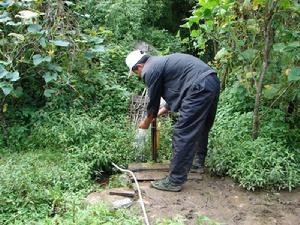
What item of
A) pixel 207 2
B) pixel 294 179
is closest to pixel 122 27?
pixel 207 2

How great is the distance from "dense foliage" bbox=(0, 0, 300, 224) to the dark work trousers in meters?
0.60

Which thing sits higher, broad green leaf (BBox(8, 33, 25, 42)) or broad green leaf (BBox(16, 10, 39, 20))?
broad green leaf (BBox(16, 10, 39, 20))

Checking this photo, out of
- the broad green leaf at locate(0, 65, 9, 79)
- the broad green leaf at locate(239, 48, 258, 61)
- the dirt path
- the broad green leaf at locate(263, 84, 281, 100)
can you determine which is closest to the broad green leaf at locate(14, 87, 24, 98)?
the broad green leaf at locate(0, 65, 9, 79)

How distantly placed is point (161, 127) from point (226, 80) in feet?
4.94

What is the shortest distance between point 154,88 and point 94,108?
170 cm

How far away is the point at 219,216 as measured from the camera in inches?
154

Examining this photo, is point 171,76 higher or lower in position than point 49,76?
higher

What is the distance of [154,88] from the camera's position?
433 cm

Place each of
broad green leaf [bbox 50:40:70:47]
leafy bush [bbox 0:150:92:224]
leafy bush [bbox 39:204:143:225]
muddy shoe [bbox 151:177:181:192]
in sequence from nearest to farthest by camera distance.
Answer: leafy bush [bbox 39:204:143:225]
leafy bush [bbox 0:150:92:224]
muddy shoe [bbox 151:177:181:192]
broad green leaf [bbox 50:40:70:47]

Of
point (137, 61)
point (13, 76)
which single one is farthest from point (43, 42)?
point (137, 61)

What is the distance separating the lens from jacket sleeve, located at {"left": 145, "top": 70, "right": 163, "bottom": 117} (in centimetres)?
430

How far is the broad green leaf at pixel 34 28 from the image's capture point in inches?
209

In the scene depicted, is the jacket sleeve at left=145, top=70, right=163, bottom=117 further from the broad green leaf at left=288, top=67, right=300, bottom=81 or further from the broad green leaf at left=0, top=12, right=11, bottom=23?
the broad green leaf at left=0, top=12, right=11, bottom=23

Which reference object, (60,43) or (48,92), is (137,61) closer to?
(60,43)
